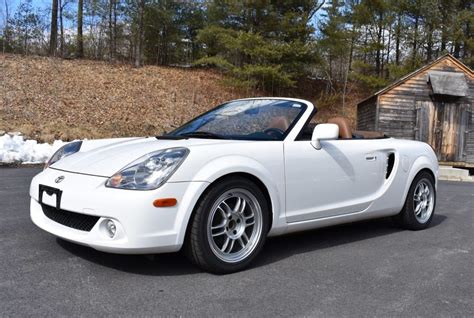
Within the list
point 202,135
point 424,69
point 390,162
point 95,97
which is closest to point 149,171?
point 202,135

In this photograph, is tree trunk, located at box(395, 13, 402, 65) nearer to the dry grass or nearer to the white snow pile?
the dry grass

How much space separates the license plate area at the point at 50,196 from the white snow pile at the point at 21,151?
8.77 meters

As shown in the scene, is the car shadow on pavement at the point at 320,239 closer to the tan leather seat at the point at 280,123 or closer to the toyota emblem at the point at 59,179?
the tan leather seat at the point at 280,123

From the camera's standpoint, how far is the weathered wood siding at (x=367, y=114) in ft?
73.5

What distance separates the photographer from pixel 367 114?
23906 millimetres

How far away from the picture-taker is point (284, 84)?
27.1 metres

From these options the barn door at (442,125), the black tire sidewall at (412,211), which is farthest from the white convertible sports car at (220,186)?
the barn door at (442,125)

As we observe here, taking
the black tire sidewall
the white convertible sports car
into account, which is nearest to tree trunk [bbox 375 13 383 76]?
the black tire sidewall

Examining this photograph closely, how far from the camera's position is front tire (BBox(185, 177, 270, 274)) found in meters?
3.49

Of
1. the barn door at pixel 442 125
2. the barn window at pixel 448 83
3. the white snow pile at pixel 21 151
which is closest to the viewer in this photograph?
the white snow pile at pixel 21 151

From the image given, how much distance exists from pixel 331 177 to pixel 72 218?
2.28 m

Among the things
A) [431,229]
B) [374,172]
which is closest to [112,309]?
[374,172]

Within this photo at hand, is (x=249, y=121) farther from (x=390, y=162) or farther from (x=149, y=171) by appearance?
(x=390, y=162)

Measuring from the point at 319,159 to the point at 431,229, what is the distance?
230cm
